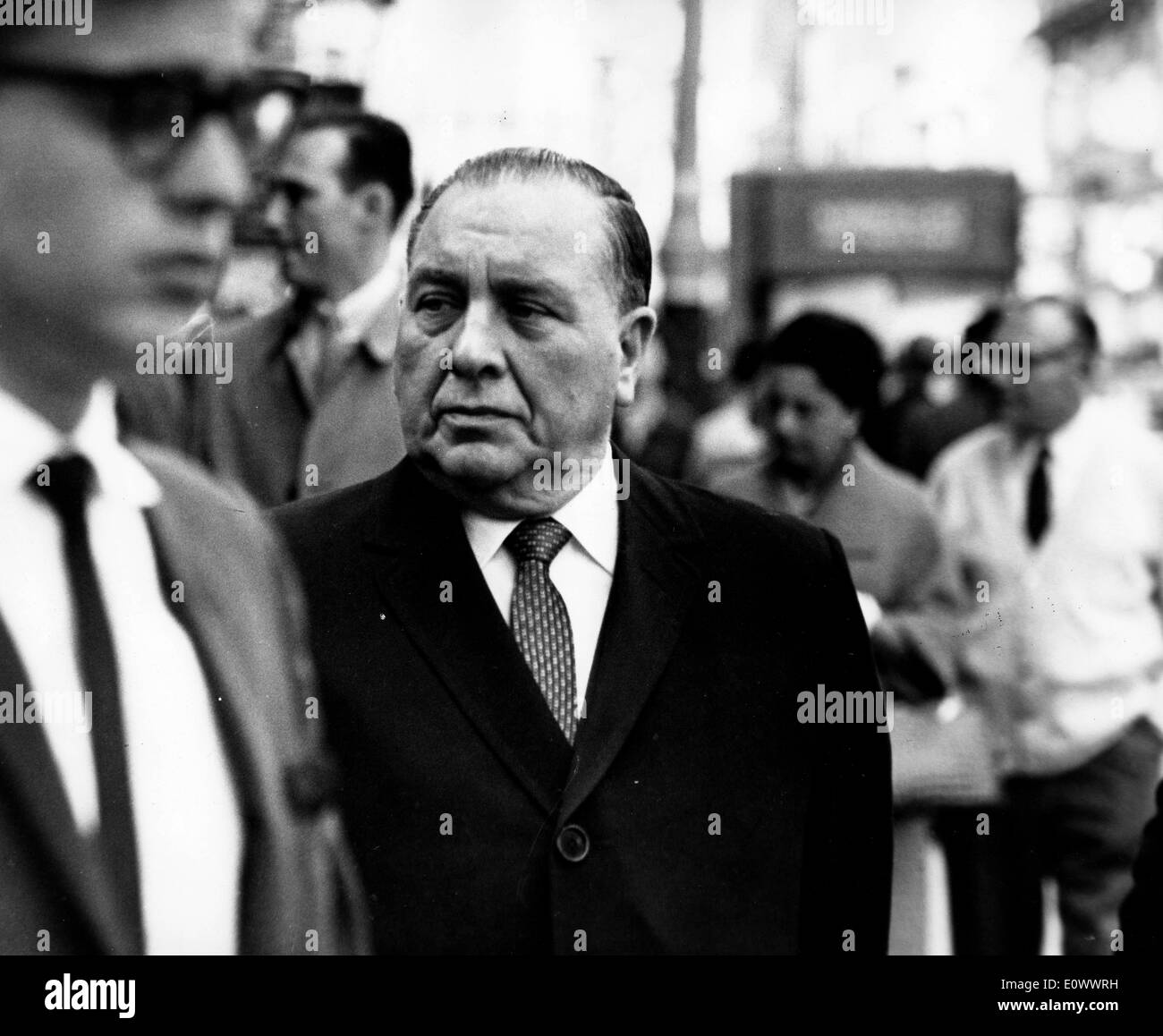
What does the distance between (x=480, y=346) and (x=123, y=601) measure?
0.65 meters

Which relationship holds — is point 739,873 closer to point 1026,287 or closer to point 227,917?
point 227,917

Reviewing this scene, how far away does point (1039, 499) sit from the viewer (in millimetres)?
4223

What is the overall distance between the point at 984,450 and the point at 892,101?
1318 mm

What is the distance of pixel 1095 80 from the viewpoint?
3.90m

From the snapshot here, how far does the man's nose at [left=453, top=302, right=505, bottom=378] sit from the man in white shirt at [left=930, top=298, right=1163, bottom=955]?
114 cm

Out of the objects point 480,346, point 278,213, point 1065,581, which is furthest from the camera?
point 1065,581

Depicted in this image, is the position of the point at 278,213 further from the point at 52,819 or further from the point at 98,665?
the point at 52,819

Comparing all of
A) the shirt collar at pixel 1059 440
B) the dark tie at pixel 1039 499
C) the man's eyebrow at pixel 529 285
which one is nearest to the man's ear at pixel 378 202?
the man's eyebrow at pixel 529 285

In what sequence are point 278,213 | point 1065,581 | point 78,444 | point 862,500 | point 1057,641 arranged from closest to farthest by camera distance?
point 78,444, point 278,213, point 862,500, point 1057,641, point 1065,581

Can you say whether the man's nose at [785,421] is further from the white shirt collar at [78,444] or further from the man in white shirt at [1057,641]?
the white shirt collar at [78,444]

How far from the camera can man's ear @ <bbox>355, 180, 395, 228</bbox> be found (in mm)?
3039

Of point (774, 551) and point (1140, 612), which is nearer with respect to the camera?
point (774, 551)

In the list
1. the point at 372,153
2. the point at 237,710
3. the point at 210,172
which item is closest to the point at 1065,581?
the point at 372,153

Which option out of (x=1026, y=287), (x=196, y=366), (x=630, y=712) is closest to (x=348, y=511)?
(x=196, y=366)
